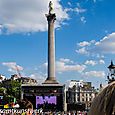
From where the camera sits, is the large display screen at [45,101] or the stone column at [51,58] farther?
the stone column at [51,58]

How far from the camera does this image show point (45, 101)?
267ft

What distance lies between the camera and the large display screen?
3172 inches

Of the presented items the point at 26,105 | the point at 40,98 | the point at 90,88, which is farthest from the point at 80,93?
the point at 26,105

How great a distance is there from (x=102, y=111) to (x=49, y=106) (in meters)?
79.5

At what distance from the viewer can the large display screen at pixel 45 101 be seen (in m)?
80.6

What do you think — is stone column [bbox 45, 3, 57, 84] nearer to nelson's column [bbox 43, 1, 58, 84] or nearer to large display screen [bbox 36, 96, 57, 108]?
nelson's column [bbox 43, 1, 58, 84]

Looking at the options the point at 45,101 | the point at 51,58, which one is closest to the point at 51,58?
the point at 51,58

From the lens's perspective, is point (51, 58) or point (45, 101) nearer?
point (45, 101)

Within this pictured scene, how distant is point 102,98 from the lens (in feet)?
8.09

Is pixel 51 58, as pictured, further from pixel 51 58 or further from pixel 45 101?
pixel 45 101

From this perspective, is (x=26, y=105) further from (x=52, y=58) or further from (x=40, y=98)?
(x=52, y=58)

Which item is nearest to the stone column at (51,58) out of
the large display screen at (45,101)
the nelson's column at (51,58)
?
the nelson's column at (51,58)

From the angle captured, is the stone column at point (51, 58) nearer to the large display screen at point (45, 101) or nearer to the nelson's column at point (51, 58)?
the nelson's column at point (51, 58)

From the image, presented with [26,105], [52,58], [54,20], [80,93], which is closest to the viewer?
[26,105]
